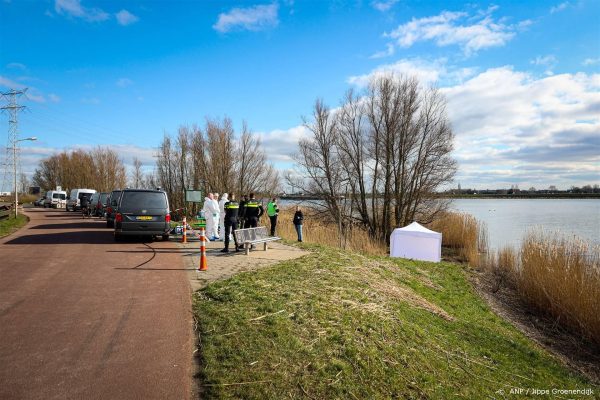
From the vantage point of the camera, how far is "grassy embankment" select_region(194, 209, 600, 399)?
4444 millimetres

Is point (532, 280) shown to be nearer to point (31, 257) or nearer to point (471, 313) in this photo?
point (471, 313)

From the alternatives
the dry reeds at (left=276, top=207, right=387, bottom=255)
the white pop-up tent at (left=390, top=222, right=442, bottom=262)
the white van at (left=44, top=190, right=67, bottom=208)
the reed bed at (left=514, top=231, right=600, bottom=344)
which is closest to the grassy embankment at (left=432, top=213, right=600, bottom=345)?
the reed bed at (left=514, top=231, right=600, bottom=344)

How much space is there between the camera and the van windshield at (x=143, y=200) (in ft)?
45.9

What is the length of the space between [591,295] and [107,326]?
1116cm

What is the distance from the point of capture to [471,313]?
10.2 meters

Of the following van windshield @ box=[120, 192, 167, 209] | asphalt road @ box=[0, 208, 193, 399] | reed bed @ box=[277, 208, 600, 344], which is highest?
van windshield @ box=[120, 192, 167, 209]

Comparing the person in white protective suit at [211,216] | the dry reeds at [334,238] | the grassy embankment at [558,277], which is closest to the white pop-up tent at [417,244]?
the dry reeds at [334,238]

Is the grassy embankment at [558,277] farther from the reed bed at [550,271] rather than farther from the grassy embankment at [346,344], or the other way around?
the grassy embankment at [346,344]

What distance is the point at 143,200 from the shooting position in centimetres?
1417

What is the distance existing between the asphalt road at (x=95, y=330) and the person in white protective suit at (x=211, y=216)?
427 centimetres

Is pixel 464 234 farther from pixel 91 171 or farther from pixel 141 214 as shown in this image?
pixel 91 171

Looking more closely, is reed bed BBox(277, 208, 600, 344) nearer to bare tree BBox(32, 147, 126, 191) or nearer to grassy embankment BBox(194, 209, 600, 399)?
grassy embankment BBox(194, 209, 600, 399)

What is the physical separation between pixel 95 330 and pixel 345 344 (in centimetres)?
344

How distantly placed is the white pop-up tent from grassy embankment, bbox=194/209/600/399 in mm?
6360
